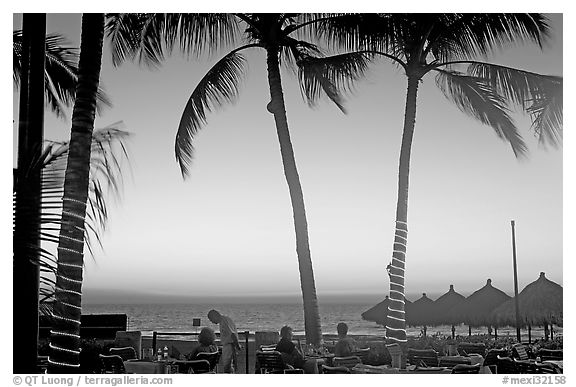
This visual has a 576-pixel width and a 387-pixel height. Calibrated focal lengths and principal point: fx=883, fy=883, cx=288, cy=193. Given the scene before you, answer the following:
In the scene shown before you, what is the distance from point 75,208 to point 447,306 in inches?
177

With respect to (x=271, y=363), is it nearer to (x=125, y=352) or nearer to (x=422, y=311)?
(x=125, y=352)

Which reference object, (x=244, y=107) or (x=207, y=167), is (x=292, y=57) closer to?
(x=244, y=107)

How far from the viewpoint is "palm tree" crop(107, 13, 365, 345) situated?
9.62 metres

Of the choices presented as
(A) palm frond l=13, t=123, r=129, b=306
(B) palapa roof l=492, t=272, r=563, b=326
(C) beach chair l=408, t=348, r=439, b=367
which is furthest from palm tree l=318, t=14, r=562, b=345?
(A) palm frond l=13, t=123, r=129, b=306

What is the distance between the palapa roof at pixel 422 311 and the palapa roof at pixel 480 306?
0.75 ft

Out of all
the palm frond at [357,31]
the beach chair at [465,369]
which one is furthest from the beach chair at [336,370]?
the palm frond at [357,31]

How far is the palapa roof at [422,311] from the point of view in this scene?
33.5 ft

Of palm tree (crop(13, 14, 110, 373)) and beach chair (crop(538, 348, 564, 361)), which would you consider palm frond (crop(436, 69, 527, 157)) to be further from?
palm tree (crop(13, 14, 110, 373))

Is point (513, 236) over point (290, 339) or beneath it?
over
